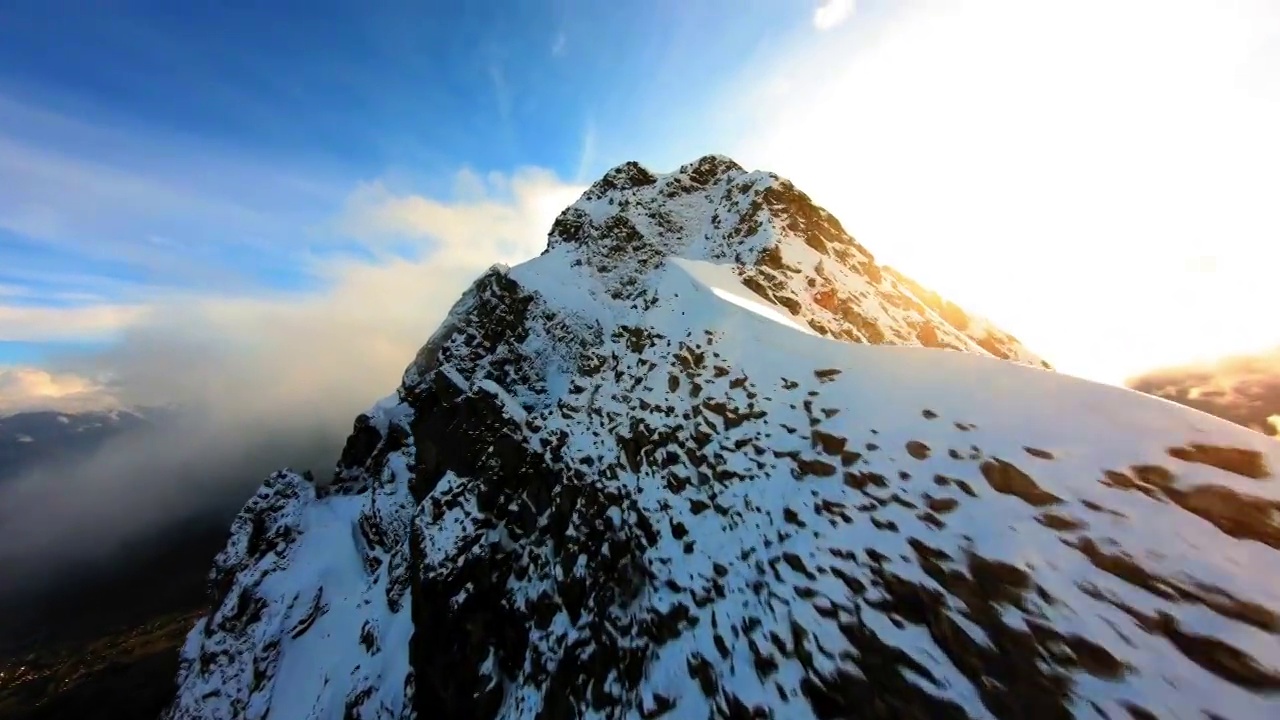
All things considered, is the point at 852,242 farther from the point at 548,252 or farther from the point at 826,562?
the point at 826,562

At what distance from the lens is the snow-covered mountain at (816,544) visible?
24.8ft

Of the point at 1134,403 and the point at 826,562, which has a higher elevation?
the point at 1134,403

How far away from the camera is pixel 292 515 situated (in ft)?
188

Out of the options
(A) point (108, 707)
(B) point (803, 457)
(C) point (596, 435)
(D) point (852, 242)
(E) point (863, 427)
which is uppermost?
(D) point (852, 242)

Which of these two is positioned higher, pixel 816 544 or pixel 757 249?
pixel 757 249

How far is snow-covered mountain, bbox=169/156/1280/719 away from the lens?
755 centimetres

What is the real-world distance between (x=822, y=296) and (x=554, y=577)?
29082 mm

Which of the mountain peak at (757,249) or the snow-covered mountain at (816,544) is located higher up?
the mountain peak at (757,249)

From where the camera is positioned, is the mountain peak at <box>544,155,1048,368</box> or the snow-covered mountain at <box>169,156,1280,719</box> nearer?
the snow-covered mountain at <box>169,156,1280,719</box>

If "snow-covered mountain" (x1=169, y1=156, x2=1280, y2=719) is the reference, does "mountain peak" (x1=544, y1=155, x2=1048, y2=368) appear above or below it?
above

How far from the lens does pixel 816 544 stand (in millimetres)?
11742

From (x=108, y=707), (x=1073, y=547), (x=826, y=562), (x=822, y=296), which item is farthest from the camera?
(x=108, y=707)

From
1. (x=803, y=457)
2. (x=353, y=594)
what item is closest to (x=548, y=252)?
(x=353, y=594)

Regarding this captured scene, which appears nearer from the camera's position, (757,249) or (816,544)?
(816,544)
